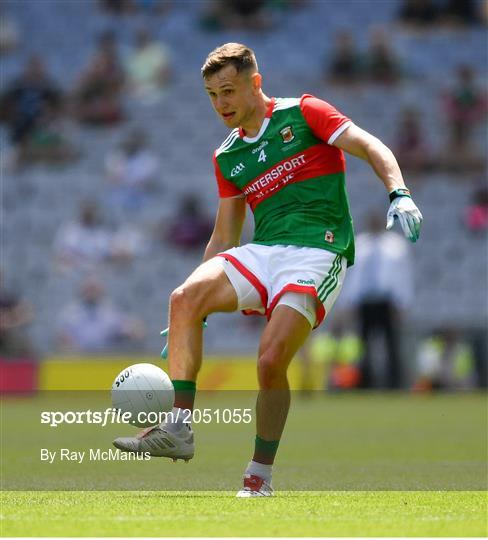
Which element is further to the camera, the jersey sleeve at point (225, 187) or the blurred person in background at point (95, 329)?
the blurred person in background at point (95, 329)

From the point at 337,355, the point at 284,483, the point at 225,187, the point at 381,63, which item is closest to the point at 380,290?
the point at 337,355

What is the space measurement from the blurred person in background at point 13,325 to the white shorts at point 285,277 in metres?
13.3

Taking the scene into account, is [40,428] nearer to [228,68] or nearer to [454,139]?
[228,68]

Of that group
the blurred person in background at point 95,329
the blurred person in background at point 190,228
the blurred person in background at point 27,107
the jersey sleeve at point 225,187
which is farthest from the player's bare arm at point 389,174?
the blurred person in background at point 27,107

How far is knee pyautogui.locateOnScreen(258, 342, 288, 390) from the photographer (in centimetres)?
684

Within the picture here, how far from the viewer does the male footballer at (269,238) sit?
6.88m

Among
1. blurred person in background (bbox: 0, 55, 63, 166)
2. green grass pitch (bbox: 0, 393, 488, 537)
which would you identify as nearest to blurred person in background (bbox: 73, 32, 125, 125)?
blurred person in background (bbox: 0, 55, 63, 166)

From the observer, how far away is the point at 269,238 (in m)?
7.30

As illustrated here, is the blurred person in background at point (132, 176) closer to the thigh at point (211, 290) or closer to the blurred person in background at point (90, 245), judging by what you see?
the blurred person in background at point (90, 245)

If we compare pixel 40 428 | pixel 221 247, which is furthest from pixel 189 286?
pixel 40 428

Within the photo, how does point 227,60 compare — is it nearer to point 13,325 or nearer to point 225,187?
point 225,187

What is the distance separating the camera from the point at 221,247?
296 inches

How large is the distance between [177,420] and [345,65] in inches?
712

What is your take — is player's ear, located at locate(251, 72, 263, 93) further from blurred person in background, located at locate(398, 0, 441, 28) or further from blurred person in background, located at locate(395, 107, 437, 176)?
blurred person in background, located at locate(398, 0, 441, 28)
